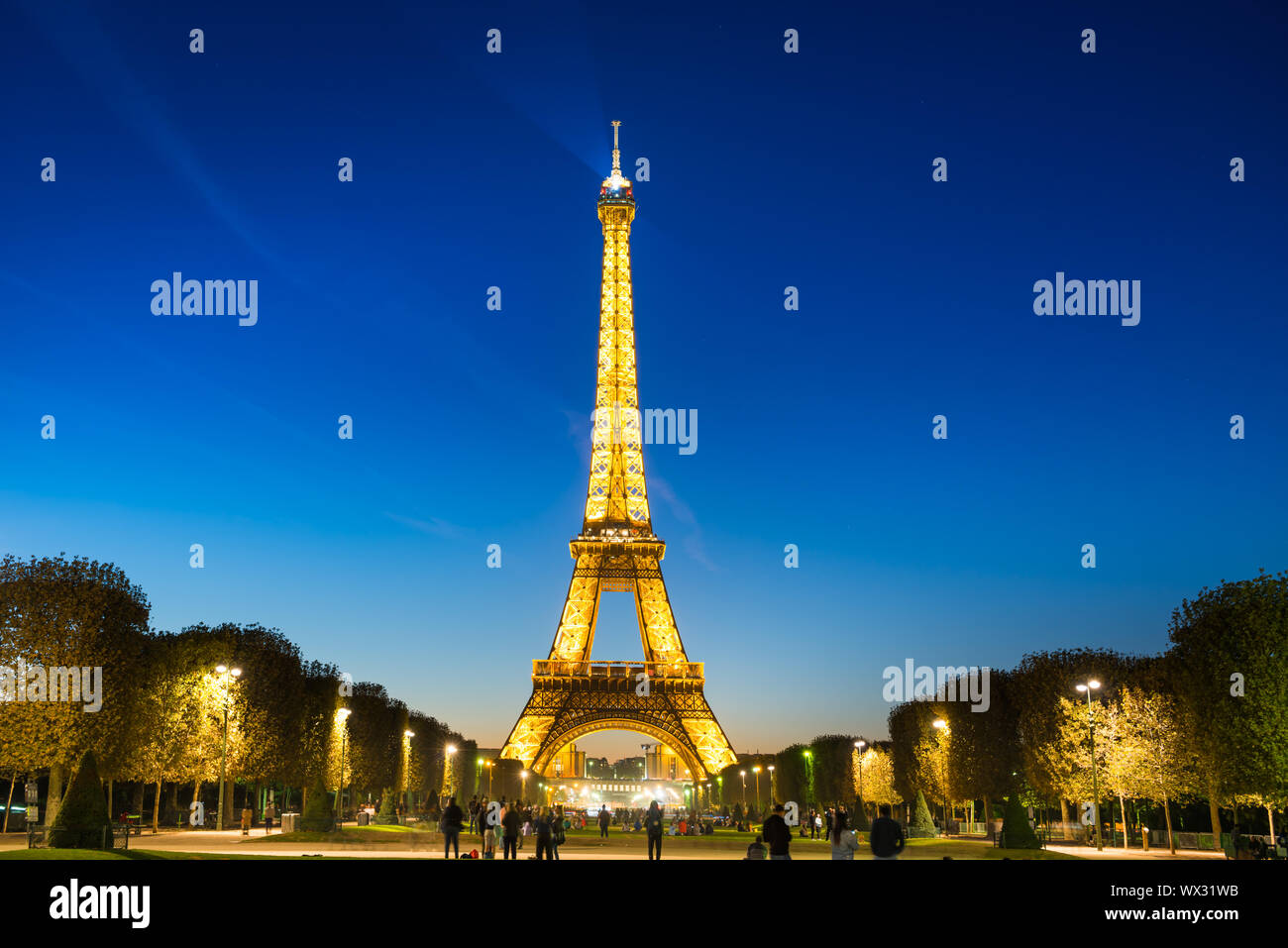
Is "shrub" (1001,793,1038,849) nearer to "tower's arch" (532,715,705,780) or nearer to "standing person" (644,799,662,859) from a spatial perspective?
"standing person" (644,799,662,859)

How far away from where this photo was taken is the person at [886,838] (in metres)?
18.0

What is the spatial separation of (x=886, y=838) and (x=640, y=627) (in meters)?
73.2

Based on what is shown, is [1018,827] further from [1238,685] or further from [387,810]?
[387,810]

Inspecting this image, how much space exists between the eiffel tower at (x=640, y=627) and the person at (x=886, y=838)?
66873 millimetres

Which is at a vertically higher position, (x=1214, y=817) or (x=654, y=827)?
(x=654, y=827)

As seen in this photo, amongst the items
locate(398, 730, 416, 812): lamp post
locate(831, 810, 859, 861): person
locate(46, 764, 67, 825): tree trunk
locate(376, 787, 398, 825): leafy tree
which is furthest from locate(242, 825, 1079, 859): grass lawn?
locate(398, 730, 416, 812): lamp post

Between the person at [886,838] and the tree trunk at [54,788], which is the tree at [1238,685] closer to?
the person at [886,838]

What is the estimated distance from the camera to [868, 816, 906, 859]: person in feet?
58.9

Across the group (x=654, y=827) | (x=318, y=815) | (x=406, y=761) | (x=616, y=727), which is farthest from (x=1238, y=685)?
(x=406, y=761)

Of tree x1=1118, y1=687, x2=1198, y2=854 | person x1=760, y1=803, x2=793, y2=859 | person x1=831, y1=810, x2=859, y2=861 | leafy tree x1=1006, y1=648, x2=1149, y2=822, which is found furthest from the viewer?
leafy tree x1=1006, y1=648, x2=1149, y2=822

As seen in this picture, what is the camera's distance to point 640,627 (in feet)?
298

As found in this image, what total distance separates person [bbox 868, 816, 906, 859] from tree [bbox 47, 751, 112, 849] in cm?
2473

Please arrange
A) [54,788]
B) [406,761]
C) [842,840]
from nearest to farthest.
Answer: [842,840], [54,788], [406,761]
